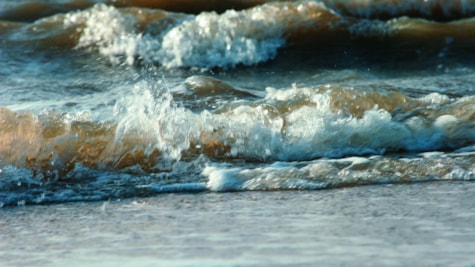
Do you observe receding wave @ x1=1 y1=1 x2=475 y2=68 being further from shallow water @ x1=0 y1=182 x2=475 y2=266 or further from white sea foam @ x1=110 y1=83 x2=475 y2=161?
shallow water @ x1=0 y1=182 x2=475 y2=266

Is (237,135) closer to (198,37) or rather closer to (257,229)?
(257,229)

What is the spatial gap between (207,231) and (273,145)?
989 millimetres

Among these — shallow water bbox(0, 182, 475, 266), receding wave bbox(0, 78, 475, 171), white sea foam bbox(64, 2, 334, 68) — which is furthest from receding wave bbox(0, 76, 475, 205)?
white sea foam bbox(64, 2, 334, 68)

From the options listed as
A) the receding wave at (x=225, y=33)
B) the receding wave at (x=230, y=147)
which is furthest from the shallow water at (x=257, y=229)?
the receding wave at (x=225, y=33)

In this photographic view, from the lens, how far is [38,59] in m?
5.50

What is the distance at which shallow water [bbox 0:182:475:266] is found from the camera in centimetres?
203

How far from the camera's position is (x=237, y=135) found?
3307mm

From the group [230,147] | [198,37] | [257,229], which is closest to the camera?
[257,229]

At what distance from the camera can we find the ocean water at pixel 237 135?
7.55 ft

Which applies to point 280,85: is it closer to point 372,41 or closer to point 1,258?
point 372,41

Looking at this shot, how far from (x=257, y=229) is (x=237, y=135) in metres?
1.04

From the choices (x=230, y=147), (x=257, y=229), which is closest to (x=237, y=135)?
(x=230, y=147)

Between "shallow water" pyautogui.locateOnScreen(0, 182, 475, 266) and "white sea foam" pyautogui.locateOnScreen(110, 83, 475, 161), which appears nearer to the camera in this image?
"shallow water" pyautogui.locateOnScreen(0, 182, 475, 266)

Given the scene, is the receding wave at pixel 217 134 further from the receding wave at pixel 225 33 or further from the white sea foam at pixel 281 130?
the receding wave at pixel 225 33
